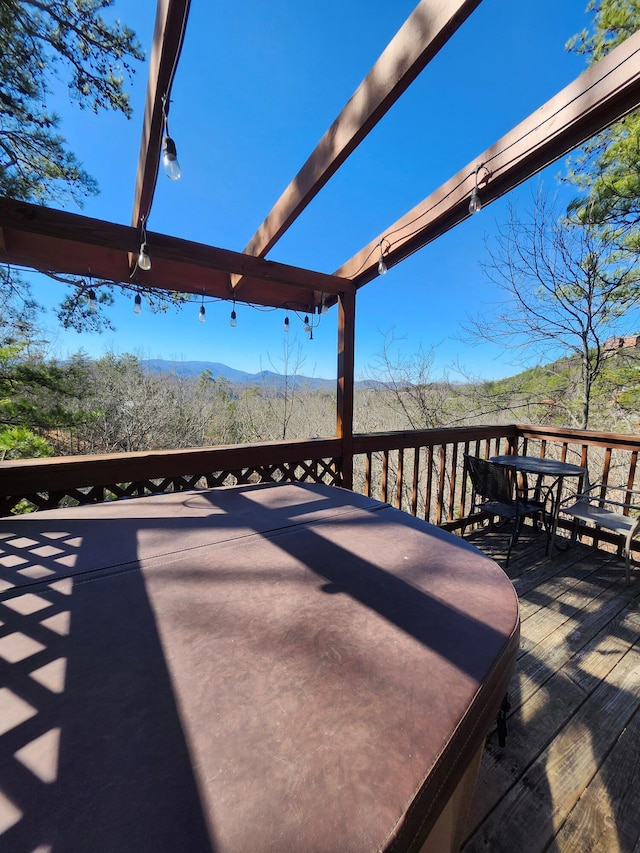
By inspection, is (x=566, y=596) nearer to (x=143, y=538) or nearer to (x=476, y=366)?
(x=143, y=538)

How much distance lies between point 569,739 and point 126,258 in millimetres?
4171

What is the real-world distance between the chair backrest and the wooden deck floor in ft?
2.43

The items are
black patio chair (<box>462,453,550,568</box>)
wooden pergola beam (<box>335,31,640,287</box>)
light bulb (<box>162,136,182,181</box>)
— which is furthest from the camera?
black patio chair (<box>462,453,550,568</box>)

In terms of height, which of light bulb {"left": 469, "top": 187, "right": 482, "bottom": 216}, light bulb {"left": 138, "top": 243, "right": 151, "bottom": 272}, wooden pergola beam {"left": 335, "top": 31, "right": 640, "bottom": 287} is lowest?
light bulb {"left": 138, "top": 243, "right": 151, "bottom": 272}

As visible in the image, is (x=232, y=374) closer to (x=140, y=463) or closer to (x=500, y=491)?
(x=140, y=463)

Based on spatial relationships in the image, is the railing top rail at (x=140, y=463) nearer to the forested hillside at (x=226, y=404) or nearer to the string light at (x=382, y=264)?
the string light at (x=382, y=264)

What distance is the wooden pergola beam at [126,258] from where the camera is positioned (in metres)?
2.01

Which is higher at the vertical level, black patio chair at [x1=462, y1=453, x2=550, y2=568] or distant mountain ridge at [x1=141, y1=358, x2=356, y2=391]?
distant mountain ridge at [x1=141, y1=358, x2=356, y2=391]

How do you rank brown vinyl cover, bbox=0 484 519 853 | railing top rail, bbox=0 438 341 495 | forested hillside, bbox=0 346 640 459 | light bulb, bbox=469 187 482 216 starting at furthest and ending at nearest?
forested hillside, bbox=0 346 640 459, light bulb, bbox=469 187 482 216, railing top rail, bbox=0 438 341 495, brown vinyl cover, bbox=0 484 519 853

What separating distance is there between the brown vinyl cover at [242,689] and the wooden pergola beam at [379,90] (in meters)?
2.21

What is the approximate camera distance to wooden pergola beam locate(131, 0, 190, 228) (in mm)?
1410

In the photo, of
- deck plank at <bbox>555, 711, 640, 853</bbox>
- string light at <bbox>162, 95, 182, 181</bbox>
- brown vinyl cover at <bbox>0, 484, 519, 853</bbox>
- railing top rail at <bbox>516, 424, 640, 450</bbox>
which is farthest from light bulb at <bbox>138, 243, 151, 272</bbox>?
railing top rail at <bbox>516, 424, 640, 450</bbox>

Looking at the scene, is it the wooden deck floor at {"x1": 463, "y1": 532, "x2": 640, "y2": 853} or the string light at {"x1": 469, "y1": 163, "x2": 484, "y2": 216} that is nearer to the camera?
the wooden deck floor at {"x1": 463, "y1": 532, "x2": 640, "y2": 853}

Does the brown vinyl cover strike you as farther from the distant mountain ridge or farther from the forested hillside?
the distant mountain ridge
